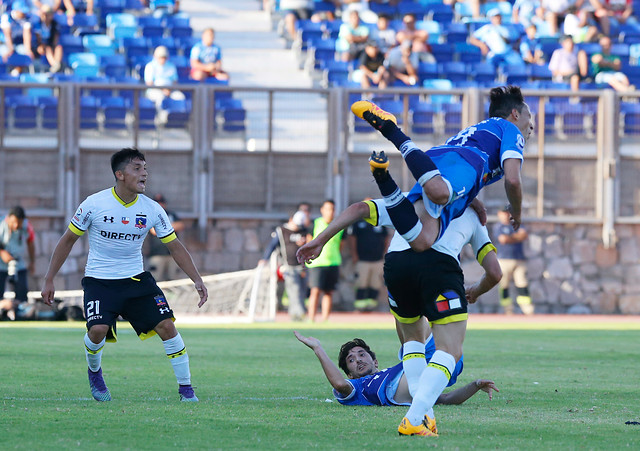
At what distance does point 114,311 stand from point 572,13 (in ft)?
71.6

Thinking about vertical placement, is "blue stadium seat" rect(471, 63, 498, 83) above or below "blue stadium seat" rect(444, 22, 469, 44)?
below

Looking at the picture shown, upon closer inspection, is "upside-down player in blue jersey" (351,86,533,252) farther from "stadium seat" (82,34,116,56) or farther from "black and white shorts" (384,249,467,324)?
"stadium seat" (82,34,116,56)

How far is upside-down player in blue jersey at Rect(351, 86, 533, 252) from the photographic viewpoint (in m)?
6.42

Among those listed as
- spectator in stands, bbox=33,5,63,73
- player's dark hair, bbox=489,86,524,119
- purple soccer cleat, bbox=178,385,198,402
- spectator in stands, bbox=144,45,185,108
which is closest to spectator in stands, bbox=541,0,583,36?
spectator in stands, bbox=144,45,185,108

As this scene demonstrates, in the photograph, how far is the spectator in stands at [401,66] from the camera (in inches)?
978

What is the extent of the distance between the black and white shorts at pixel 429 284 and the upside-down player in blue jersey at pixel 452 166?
0.34 ft

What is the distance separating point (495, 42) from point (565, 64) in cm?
193

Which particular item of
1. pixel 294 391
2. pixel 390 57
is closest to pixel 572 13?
pixel 390 57

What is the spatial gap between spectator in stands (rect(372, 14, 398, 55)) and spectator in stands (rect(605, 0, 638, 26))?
6.09m

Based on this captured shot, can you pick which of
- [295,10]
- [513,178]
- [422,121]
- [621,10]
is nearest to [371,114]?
[513,178]

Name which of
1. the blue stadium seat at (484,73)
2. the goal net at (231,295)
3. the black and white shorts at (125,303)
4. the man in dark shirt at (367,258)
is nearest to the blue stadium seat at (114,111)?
the goal net at (231,295)

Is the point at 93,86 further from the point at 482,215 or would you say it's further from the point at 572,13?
the point at 482,215

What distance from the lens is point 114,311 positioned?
817 cm

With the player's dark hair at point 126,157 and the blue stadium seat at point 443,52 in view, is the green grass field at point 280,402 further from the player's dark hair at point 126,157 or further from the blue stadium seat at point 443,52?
the blue stadium seat at point 443,52
